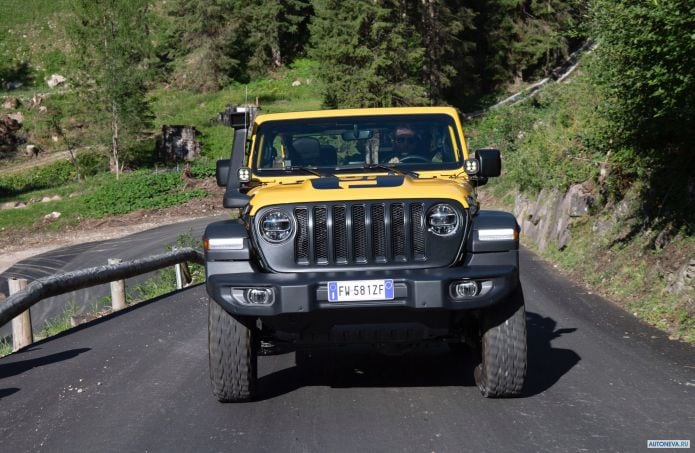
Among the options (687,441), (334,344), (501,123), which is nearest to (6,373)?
(334,344)

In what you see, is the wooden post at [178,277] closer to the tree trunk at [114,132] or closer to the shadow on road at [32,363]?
the shadow on road at [32,363]

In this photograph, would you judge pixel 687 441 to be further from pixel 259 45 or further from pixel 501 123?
pixel 259 45

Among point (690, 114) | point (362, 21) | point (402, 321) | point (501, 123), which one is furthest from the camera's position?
point (362, 21)

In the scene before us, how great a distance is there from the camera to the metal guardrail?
364 inches

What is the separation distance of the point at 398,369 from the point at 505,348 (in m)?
1.60

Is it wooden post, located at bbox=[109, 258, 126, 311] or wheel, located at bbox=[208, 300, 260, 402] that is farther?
wooden post, located at bbox=[109, 258, 126, 311]

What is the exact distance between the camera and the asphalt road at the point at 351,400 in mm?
5441

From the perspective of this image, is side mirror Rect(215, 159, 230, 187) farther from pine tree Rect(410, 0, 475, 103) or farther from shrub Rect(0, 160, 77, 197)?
pine tree Rect(410, 0, 475, 103)

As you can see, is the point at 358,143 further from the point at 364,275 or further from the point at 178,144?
the point at 178,144

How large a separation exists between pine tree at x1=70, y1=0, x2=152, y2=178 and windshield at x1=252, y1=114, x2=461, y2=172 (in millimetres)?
38072

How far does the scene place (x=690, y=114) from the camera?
9844 millimetres

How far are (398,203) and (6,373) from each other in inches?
167

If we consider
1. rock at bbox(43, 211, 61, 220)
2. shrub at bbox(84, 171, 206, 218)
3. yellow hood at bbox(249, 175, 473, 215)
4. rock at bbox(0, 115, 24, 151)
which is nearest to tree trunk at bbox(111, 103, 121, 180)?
shrub at bbox(84, 171, 206, 218)

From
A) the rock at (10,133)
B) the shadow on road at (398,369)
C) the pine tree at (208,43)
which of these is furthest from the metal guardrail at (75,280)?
the pine tree at (208,43)
